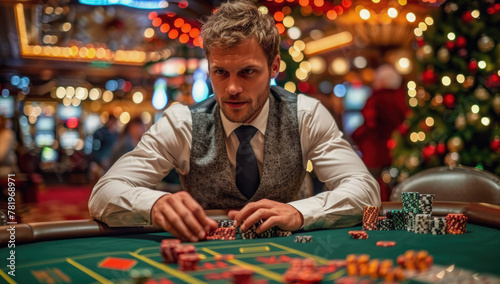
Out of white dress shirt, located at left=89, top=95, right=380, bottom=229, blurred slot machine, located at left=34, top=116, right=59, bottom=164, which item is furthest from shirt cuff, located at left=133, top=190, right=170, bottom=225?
blurred slot machine, located at left=34, top=116, right=59, bottom=164

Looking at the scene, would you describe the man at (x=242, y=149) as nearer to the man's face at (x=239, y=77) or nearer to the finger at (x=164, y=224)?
the man's face at (x=239, y=77)

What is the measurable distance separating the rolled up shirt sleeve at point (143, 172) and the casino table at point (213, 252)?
0.20 ft

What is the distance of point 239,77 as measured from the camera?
2004 mm

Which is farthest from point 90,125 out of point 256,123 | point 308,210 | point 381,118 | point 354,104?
point 308,210

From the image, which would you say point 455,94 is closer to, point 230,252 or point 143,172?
point 143,172

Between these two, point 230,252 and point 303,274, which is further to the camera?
point 230,252

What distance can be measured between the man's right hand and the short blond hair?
693 millimetres

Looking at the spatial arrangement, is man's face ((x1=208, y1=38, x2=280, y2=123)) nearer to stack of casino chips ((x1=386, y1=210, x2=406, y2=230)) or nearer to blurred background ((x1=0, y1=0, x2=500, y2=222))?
stack of casino chips ((x1=386, y1=210, x2=406, y2=230))

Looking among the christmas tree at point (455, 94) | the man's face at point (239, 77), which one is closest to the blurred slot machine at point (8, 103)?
the christmas tree at point (455, 94)

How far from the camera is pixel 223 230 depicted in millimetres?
1579

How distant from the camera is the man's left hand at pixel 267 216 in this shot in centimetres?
157

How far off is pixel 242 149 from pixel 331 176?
1.34 feet

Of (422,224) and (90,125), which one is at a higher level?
(422,224)

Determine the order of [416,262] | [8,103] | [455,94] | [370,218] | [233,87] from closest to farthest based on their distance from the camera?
[416,262] < [370,218] < [233,87] < [455,94] < [8,103]
